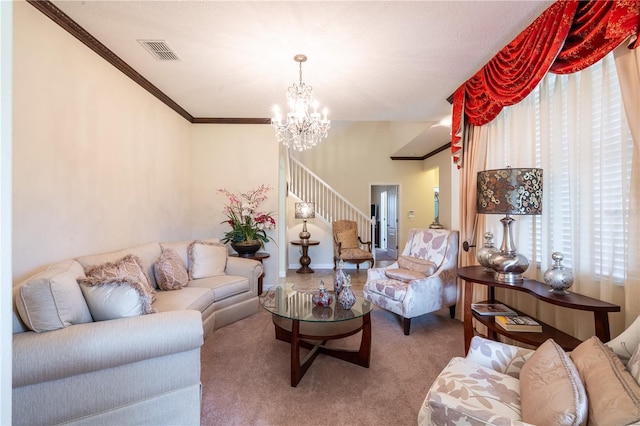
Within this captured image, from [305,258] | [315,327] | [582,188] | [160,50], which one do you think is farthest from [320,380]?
[305,258]

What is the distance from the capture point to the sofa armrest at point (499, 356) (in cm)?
141

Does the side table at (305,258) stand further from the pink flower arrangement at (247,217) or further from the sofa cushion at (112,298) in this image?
the sofa cushion at (112,298)

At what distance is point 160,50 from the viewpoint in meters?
2.42

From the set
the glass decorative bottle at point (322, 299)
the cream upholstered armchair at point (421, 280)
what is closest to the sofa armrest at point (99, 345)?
the glass decorative bottle at point (322, 299)

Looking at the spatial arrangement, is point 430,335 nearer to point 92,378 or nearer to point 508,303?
point 508,303

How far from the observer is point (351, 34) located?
2168 mm

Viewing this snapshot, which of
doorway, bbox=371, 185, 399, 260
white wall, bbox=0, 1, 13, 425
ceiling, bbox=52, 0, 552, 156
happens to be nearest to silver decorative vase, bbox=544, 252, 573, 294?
ceiling, bbox=52, 0, 552, 156

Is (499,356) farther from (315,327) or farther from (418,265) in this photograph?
(418,265)

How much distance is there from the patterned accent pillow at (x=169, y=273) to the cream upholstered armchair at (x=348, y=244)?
9.61ft

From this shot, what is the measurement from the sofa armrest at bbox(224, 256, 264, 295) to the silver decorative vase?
108 inches

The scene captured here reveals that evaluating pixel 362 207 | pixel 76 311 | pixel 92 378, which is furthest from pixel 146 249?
pixel 362 207

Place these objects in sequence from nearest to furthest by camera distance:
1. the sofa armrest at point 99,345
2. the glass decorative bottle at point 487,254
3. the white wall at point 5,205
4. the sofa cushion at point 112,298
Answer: the white wall at point 5,205, the sofa armrest at point 99,345, the sofa cushion at point 112,298, the glass decorative bottle at point 487,254

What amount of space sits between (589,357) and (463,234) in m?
2.01

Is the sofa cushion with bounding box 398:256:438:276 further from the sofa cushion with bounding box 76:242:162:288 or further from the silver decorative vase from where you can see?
the sofa cushion with bounding box 76:242:162:288
